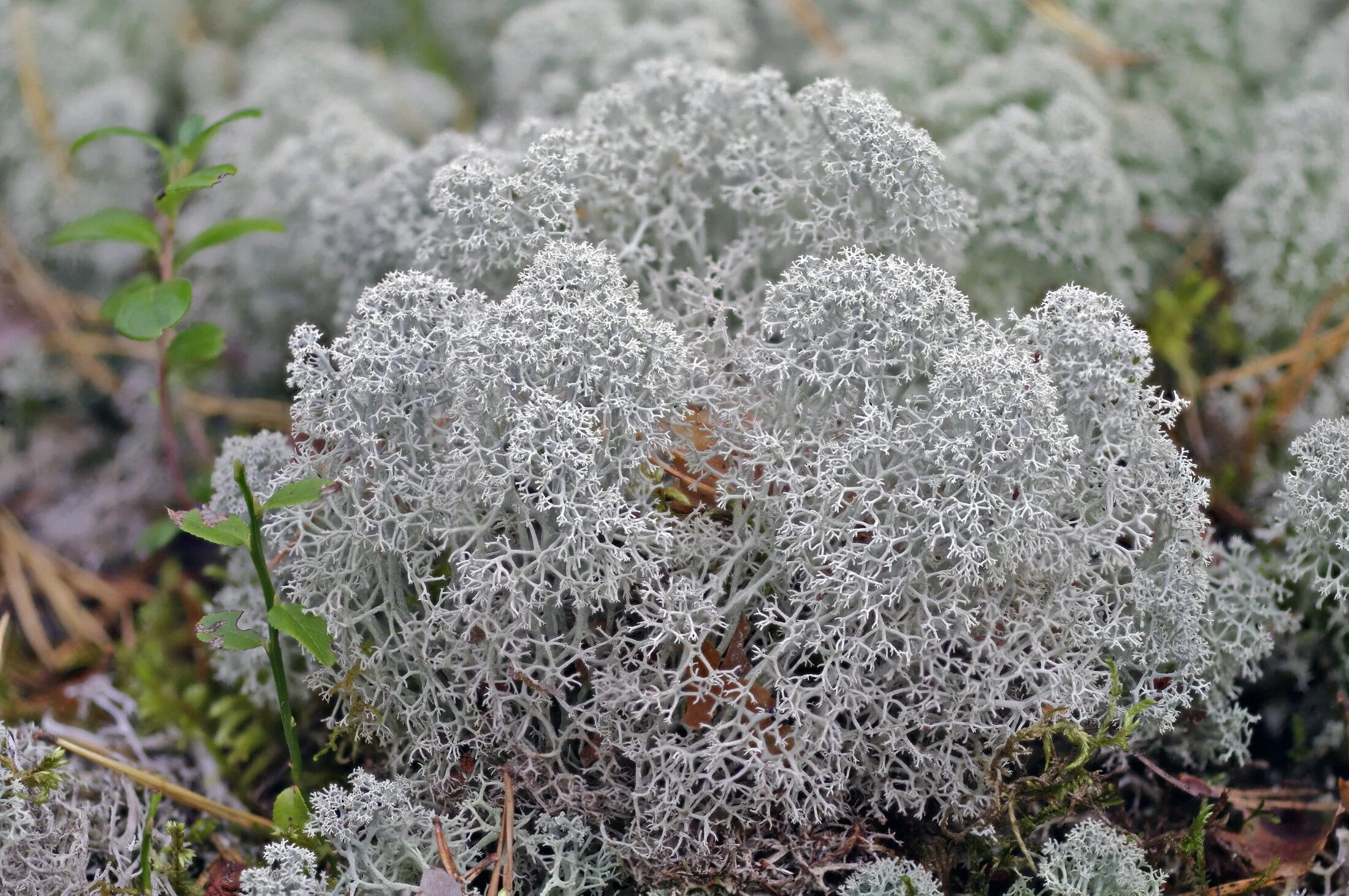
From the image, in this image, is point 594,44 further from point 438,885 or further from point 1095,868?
point 1095,868

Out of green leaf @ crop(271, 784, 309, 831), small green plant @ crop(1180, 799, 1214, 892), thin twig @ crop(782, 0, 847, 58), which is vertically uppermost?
thin twig @ crop(782, 0, 847, 58)

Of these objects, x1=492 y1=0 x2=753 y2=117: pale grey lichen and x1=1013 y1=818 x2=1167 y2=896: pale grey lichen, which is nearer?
x1=1013 y1=818 x2=1167 y2=896: pale grey lichen

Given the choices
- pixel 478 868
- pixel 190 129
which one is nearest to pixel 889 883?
pixel 478 868

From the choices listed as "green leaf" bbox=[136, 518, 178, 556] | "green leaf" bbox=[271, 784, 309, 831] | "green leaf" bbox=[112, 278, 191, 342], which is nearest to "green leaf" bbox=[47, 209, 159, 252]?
"green leaf" bbox=[112, 278, 191, 342]

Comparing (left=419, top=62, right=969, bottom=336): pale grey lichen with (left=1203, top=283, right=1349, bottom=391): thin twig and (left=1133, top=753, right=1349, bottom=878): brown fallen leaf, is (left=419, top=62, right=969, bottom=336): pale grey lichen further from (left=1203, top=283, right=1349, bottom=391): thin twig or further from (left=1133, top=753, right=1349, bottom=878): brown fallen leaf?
(left=1133, top=753, right=1349, bottom=878): brown fallen leaf

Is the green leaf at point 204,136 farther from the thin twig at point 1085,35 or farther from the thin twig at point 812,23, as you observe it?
the thin twig at point 1085,35

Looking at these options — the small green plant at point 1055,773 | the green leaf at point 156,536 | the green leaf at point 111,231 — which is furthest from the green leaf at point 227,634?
the small green plant at point 1055,773

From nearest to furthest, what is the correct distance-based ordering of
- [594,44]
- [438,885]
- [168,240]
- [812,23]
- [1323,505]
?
[438,885], [1323,505], [168,240], [594,44], [812,23]

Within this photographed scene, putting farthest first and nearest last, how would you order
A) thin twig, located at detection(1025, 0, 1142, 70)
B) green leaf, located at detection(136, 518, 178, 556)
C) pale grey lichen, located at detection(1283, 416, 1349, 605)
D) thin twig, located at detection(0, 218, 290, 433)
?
thin twig, located at detection(1025, 0, 1142, 70) < thin twig, located at detection(0, 218, 290, 433) < green leaf, located at detection(136, 518, 178, 556) < pale grey lichen, located at detection(1283, 416, 1349, 605)

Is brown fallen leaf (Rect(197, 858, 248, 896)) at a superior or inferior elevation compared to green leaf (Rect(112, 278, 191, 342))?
inferior
